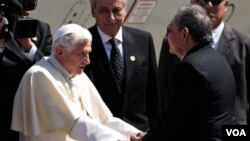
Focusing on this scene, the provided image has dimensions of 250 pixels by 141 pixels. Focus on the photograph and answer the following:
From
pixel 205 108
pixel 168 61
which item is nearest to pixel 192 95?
pixel 205 108

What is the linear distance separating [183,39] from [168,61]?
1.47 meters

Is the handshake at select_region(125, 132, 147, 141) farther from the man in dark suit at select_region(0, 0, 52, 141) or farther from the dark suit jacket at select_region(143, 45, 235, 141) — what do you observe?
the man in dark suit at select_region(0, 0, 52, 141)

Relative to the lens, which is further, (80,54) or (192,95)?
(80,54)

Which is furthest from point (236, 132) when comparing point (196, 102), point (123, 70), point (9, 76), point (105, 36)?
point (9, 76)

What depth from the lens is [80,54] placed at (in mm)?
4035

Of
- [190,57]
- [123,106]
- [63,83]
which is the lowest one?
[123,106]

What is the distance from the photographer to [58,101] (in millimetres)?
3982

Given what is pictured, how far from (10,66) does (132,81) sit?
2.85 ft

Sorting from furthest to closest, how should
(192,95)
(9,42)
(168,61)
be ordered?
(168,61) → (9,42) → (192,95)

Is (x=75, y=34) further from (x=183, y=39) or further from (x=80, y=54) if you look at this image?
(x=183, y=39)

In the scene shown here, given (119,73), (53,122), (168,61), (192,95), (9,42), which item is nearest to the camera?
(192,95)

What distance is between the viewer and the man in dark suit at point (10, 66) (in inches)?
167

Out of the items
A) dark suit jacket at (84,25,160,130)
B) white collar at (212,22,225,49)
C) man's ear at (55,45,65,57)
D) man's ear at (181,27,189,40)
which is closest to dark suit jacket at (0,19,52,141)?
man's ear at (55,45,65,57)

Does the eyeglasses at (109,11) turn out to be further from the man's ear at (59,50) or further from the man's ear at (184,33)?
the man's ear at (184,33)
